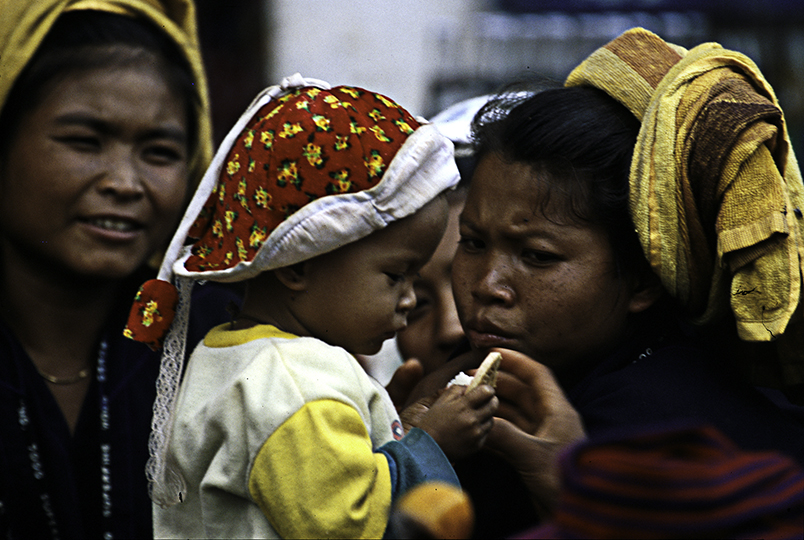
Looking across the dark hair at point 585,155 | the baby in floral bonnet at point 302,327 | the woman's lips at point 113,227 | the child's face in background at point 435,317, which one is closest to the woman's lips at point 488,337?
the baby in floral bonnet at point 302,327

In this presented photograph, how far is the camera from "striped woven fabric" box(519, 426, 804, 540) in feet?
3.15

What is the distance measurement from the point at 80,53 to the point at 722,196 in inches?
85.2

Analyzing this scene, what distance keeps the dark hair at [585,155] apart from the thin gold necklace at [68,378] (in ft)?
5.62

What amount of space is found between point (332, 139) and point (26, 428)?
151 centimetres

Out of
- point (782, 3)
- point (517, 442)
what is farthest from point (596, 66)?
point (782, 3)

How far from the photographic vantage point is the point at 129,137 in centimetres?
279

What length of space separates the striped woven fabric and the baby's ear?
1143mm

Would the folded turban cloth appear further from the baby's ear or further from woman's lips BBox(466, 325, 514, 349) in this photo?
the baby's ear

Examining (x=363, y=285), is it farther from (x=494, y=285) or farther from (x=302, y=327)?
(x=494, y=285)

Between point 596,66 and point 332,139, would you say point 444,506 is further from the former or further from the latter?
point 596,66

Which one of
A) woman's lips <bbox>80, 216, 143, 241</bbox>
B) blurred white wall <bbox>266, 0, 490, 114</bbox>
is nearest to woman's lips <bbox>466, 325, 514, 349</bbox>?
woman's lips <bbox>80, 216, 143, 241</bbox>

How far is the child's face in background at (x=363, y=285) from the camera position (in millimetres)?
2051

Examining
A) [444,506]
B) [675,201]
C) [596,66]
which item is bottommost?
[444,506]

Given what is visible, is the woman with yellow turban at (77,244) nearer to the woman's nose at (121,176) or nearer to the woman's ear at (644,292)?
the woman's nose at (121,176)
